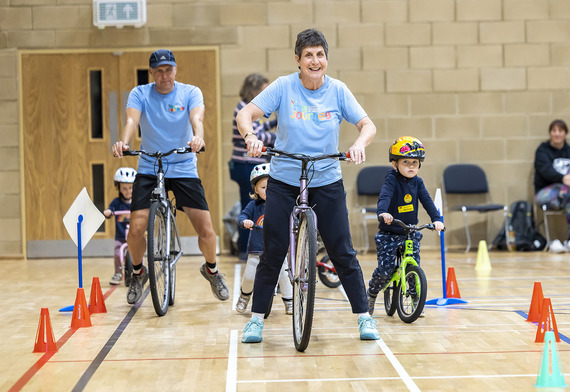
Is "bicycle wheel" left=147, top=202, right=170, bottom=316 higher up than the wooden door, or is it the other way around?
the wooden door

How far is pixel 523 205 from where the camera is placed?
9.74 meters

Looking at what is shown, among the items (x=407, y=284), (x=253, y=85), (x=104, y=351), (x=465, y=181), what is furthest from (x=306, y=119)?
(x=465, y=181)

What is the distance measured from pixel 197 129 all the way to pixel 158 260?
2.85ft

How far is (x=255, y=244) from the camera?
5.34 m

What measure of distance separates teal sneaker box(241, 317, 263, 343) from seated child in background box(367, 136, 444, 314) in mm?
1015

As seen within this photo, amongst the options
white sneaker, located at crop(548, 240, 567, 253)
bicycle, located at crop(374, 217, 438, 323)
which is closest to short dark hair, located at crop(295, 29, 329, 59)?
bicycle, located at crop(374, 217, 438, 323)

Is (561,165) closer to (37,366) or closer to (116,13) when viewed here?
(116,13)

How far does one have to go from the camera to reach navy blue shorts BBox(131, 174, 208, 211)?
529 cm

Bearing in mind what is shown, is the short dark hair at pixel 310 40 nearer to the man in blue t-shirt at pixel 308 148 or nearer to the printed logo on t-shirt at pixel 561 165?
the man in blue t-shirt at pixel 308 148

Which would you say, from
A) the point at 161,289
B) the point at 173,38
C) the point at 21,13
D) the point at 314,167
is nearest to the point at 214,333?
the point at 161,289

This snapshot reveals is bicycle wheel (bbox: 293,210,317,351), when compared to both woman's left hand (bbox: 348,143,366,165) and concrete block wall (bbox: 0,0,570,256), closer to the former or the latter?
woman's left hand (bbox: 348,143,366,165)

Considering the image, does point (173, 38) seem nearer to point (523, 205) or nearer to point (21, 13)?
point (21, 13)

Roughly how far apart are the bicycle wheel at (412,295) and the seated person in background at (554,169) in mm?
5153

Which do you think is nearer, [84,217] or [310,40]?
[310,40]
